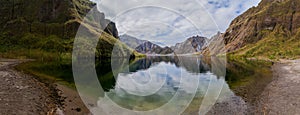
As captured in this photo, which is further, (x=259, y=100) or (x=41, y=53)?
(x=41, y=53)

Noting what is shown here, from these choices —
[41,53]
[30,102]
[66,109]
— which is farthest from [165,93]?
[41,53]

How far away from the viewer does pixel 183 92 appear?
114 feet

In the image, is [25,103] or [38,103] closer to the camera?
[25,103]

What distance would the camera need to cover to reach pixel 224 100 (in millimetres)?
29516

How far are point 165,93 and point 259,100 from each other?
1299 cm

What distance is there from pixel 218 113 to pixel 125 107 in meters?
10.5

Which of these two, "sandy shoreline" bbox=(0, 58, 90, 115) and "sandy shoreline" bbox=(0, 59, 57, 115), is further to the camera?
"sandy shoreline" bbox=(0, 58, 90, 115)

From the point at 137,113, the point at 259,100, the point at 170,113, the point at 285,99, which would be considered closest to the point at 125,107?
the point at 137,113

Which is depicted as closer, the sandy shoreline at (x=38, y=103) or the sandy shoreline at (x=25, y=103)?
the sandy shoreline at (x=25, y=103)

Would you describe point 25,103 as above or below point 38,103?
above

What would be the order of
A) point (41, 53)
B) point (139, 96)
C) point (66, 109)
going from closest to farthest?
1. point (66, 109)
2. point (139, 96)
3. point (41, 53)

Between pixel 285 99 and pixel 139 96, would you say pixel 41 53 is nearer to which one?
pixel 139 96

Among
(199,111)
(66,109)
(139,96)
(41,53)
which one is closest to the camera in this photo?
(66,109)

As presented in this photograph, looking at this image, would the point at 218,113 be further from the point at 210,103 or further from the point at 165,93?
the point at 165,93
